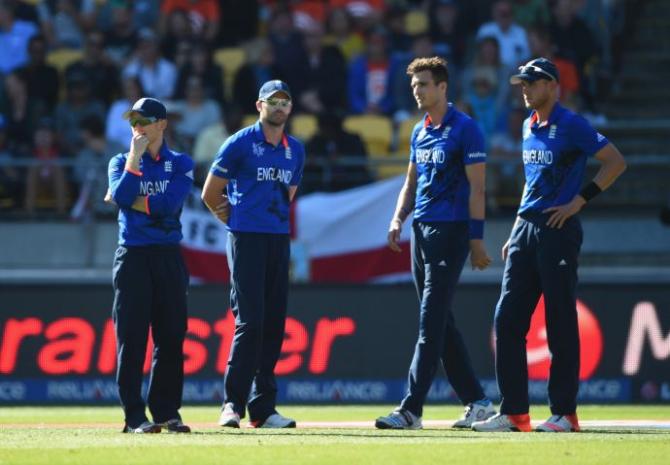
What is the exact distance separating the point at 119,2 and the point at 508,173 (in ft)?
25.0

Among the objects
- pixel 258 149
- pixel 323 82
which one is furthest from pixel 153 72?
pixel 258 149

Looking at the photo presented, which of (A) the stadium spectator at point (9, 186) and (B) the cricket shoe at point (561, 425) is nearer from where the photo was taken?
(B) the cricket shoe at point (561, 425)

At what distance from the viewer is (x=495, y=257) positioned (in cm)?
1780

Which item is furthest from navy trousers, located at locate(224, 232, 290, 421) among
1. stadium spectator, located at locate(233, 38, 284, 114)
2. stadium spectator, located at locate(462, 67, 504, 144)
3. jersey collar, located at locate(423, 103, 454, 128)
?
stadium spectator, located at locate(233, 38, 284, 114)

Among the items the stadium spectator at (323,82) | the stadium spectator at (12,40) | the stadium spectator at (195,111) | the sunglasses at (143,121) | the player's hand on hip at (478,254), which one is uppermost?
the stadium spectator at (12,40)

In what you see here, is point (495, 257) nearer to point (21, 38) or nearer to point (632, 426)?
point (632, 426)

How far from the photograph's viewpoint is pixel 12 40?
851 inches

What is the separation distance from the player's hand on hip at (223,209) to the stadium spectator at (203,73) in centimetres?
936

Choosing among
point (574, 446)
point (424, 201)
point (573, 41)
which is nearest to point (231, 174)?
point (424, 201)

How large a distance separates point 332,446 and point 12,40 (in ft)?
44.5

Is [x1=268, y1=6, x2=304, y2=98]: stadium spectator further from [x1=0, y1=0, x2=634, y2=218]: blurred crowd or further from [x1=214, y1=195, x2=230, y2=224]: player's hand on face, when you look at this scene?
[x1=214, y1=195, x2=230, y2=224]: player's hand on face

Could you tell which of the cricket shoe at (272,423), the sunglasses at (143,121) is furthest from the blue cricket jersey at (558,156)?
the sunglasses at (143,121)

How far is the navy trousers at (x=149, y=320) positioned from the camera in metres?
10.3

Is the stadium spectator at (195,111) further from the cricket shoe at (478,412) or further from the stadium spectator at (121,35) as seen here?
the cricket shoe at (478,412)
